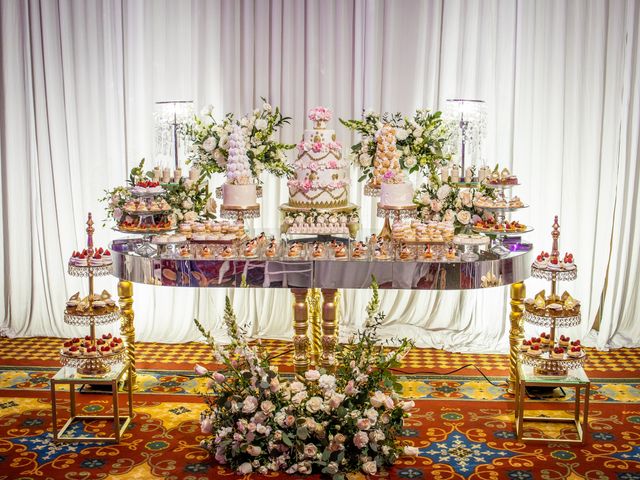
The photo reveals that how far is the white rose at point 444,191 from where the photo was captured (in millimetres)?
5961

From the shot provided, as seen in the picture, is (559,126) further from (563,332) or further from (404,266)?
(404,266)

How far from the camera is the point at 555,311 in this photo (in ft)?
18.9

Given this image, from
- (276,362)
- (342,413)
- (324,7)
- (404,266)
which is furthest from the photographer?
(324,7)

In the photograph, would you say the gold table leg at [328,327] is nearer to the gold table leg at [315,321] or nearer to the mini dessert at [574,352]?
the gold table leg at [315,321]

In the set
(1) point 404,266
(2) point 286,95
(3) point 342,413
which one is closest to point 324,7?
(2) point 286,95

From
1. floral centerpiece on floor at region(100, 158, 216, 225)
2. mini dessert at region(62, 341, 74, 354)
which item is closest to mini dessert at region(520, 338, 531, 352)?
floral centerpiece on floor at region(100, 158, 216, 225)

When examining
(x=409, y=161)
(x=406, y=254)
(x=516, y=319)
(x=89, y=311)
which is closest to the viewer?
(x=406, y=254)

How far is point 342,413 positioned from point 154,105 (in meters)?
3.81

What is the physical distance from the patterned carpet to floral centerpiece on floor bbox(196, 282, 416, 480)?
5.2 inches

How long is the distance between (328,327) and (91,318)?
164cm

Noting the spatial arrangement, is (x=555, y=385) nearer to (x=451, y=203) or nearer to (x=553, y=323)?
(x=553, y=323)

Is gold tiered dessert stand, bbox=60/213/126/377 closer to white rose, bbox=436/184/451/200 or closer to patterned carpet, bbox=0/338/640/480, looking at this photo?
patterned carpet, bbox=0/338/640/480

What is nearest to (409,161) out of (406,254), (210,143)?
(406,254)

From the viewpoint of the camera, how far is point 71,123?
765 cm
